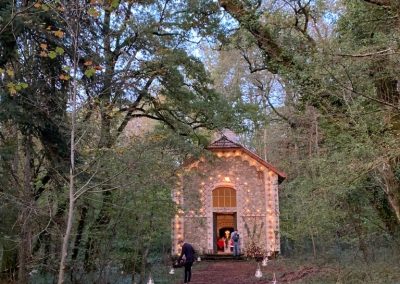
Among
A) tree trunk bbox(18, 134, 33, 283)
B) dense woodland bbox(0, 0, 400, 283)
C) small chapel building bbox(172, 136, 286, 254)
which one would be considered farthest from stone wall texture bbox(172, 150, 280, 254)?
tree trunk bbox(18, 134, 33, 283)

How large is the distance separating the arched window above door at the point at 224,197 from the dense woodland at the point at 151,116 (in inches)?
289

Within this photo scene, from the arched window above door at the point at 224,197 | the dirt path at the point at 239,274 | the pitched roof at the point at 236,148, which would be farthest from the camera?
the arched window above door at the point at 224,197

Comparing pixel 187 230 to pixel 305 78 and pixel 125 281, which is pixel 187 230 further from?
pixel 305 78

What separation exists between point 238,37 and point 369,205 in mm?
5535

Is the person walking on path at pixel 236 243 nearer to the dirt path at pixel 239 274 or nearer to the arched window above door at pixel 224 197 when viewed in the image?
the arched window above door at pixel 224 197

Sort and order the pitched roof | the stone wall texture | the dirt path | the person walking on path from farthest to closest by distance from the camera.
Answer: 1. the pitched roof
2. the stone wall texture
3. the person walking on path
4. the dirt path

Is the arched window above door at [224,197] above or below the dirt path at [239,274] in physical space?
above

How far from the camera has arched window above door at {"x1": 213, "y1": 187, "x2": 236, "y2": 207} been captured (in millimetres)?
23984

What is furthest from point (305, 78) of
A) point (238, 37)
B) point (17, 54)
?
point (17, 54)

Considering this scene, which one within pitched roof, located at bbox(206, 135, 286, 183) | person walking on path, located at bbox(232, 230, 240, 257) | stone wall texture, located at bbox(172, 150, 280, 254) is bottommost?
person walking on path, located at bbox(232, 230, 240, 257)

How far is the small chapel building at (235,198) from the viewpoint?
2322cm

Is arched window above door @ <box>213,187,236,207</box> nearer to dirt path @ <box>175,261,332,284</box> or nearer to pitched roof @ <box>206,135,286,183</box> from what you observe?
pitched roof @ <box>206,135,286,183</box>

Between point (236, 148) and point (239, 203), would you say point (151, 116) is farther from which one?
point (239, 203)

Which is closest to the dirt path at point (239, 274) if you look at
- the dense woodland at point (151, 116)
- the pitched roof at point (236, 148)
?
the dense woodland at point (151, 116)
